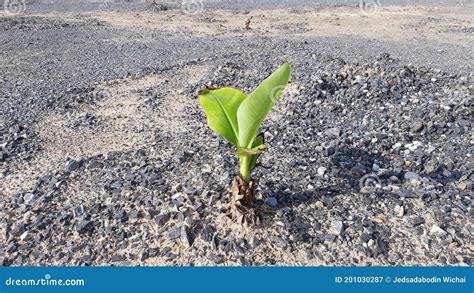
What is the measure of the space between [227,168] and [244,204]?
0.92 m

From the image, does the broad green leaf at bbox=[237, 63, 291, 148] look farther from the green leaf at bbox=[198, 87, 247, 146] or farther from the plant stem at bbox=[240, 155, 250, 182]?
the plant stem at bbox=[240, 155, 250, 182]

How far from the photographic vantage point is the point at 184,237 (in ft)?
10.5

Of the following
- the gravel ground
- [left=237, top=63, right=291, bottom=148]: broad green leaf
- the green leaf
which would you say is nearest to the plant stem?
the green leaf

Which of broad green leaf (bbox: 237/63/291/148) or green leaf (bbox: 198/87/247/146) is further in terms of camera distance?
green leaf (bbox: 198/87/247/146)

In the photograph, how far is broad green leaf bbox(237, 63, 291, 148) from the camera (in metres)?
2.65

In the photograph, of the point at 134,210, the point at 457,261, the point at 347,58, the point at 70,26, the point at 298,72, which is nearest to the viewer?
the point at 457,261

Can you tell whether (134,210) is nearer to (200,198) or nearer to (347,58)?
(200,198)

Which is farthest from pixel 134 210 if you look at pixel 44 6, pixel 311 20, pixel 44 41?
pixel 44 6

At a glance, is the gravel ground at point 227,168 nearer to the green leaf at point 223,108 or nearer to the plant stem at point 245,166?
the plant stem at point 245,166

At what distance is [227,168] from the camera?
4043 mm

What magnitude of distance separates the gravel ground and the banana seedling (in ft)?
1.49

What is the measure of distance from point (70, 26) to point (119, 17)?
295 cm

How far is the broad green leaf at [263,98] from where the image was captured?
265 centimetres

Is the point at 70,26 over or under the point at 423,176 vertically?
over
